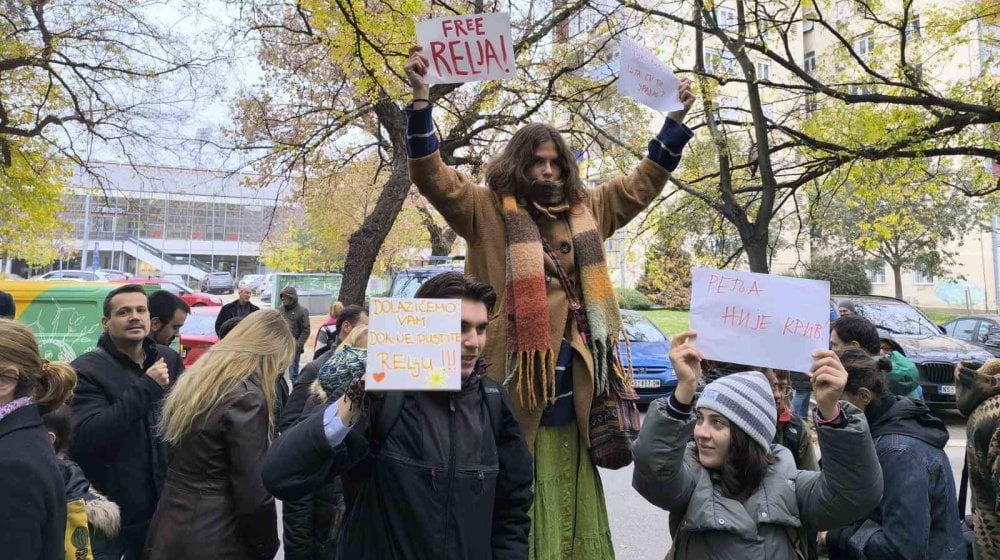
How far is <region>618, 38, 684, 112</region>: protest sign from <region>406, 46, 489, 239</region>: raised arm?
849 millimetres

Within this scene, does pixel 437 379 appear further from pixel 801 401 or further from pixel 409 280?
pixel 409 280

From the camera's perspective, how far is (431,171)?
2.32 metres

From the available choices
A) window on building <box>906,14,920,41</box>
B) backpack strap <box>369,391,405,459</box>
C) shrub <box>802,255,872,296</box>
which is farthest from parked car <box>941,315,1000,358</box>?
shrub <box>802,255,872,296</box>

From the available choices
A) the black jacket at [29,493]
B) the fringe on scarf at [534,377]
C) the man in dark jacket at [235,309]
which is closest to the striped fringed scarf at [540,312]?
the fringe on scarf at [534,377]

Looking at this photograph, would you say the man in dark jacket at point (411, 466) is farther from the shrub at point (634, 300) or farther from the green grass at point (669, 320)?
the shrub at point (634, 300)

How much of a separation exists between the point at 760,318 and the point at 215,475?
7.04 ft

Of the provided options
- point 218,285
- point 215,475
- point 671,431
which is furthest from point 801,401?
point 218,285

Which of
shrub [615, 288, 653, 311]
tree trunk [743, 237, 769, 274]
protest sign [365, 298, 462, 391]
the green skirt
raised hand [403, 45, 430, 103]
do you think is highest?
raised hand [403, 45, 430, 103]

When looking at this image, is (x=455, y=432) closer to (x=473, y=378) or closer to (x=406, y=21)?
(x=473, y=378)

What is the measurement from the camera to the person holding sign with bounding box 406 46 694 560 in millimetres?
2258

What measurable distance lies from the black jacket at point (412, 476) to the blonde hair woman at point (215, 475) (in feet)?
2.97

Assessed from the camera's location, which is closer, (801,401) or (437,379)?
(437,379)

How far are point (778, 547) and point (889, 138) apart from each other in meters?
7.35

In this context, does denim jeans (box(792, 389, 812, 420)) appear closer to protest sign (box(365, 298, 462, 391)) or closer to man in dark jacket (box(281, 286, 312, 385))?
protest sign (box(365, 298, 462, 391))
